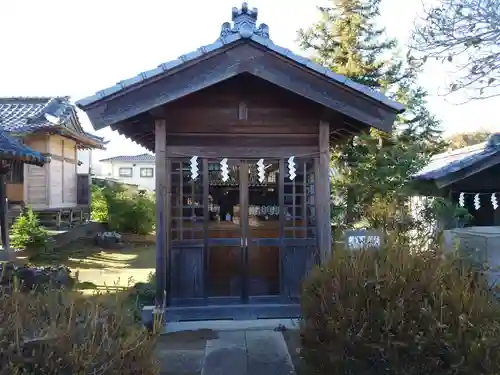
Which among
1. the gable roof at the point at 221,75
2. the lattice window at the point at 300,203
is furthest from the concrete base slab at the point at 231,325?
the gable roof at the point at 221,75

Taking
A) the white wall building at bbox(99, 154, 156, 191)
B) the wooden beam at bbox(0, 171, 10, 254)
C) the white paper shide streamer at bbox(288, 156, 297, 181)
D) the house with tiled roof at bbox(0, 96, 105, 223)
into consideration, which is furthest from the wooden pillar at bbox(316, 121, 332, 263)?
the white wall building at bbox(99, 154, 156, 191)

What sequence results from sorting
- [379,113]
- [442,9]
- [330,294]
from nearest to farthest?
[330,294], [379,113], [442,9]

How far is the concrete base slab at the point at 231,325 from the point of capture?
21.0ft

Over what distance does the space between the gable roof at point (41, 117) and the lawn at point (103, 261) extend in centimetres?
477

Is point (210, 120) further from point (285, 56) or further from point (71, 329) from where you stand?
point (71, 329)

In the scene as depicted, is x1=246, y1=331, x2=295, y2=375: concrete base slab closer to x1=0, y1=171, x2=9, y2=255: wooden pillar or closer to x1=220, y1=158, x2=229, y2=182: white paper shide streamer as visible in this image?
x1=220, y1=158, x2=229, y2=182: white paper shide streamer

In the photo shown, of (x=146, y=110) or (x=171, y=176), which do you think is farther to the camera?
(x=171, y=176)

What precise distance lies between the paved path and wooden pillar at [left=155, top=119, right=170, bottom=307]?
1.16 meters

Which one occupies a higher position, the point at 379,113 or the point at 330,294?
the point at 379,113

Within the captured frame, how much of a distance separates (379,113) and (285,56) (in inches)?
61.4

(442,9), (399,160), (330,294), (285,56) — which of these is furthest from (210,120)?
(399,160)

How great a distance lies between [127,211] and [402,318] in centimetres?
1948

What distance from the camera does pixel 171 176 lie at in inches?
270

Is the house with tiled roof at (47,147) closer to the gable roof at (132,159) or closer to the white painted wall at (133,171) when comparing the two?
the white painted wall at (133,171)
